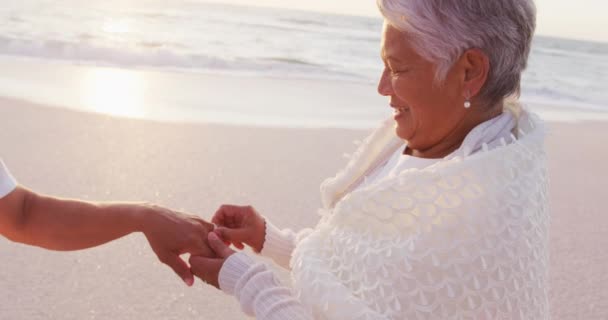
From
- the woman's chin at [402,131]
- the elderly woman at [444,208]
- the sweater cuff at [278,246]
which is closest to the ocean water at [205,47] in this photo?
the sweater cuff at [278,246]

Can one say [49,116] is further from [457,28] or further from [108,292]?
[457,28]

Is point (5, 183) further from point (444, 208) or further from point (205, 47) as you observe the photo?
point (205, 47)

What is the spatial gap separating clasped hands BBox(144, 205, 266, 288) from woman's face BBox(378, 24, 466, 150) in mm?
631

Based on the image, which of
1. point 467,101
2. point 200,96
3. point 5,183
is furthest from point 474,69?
point 200,96

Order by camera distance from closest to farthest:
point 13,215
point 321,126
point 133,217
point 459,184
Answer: point 459,184
point 13,215
point 133,217
point 321,126

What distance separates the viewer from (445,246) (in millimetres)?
1645

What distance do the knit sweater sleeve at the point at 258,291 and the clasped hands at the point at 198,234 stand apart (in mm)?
234

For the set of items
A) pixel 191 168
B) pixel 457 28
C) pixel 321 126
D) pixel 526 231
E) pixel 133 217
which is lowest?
pixel 321 126

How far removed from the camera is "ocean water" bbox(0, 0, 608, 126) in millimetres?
10734

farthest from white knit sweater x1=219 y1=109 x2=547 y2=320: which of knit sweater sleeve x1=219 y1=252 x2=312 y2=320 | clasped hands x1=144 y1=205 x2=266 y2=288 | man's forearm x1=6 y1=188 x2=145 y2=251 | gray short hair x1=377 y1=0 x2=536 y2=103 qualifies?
man's forearm x1=6 y1=188 x2=145 y2=251

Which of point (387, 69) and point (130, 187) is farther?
point (130, 187)

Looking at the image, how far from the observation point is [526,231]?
5.55ft

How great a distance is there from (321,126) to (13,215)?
163 inches

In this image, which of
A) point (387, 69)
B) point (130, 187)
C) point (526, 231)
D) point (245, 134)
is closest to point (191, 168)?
point (130, 187)
